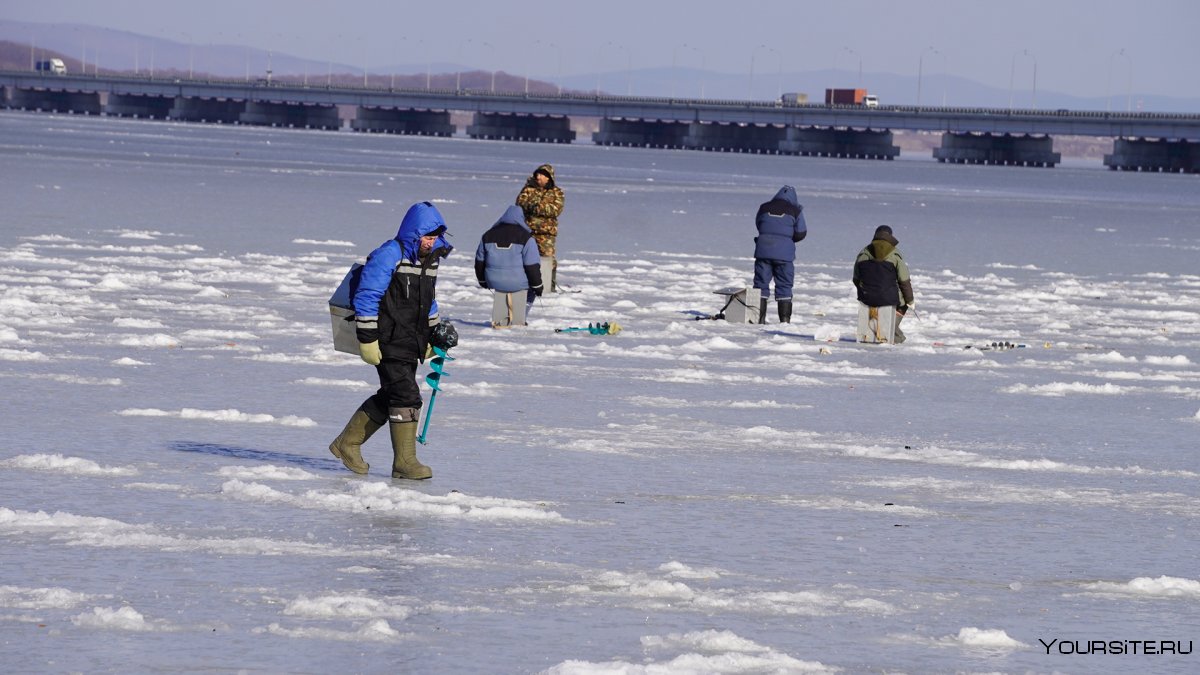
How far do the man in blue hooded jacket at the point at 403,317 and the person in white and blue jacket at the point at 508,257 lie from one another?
840cm

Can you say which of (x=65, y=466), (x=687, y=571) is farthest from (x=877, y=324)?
(x=687, y=571)

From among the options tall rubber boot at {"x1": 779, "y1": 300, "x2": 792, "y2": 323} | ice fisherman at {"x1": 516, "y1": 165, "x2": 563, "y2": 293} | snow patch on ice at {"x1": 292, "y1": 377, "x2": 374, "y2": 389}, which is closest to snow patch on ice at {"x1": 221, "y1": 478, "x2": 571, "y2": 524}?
snow patch on ice at {"x1": 292, "y1": 377, "x2": 374, "y2": 389}

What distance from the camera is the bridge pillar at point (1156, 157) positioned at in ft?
626

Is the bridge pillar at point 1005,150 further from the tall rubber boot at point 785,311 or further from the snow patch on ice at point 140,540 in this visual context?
the snow patch on ice at point 140,540

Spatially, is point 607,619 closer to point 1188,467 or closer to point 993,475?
point 993,475

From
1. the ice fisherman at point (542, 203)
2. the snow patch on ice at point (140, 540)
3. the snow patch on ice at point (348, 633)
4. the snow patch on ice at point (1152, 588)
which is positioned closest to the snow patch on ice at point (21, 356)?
the snow patch on ice at point (140, 540)

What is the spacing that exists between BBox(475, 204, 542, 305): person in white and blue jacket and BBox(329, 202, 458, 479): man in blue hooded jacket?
8404 mm

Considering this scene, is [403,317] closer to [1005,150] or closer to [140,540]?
[140,540]

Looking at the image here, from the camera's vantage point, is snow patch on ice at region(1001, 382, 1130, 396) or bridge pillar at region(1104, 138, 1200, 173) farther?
bridge pillar at region(1104, 138, 1200, 173)

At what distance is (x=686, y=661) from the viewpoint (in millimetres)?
7281

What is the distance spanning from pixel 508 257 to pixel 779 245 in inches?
140

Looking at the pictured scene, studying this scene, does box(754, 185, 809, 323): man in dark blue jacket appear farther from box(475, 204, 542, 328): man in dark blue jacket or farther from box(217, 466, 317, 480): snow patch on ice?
box(217, 466, 317, 480): snow patch on ice

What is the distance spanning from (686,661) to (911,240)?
37.4 meters

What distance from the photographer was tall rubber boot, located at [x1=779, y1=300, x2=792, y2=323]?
862 inches
